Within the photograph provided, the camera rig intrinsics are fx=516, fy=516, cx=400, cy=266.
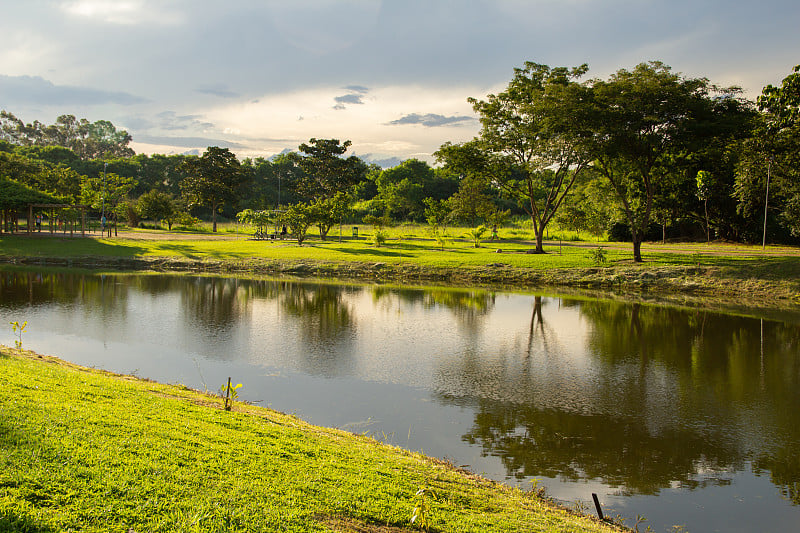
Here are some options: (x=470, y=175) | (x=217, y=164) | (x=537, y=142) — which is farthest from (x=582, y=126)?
(x=217, y=164)

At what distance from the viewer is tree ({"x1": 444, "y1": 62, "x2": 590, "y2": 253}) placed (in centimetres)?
3150

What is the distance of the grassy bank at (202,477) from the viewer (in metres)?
4.42

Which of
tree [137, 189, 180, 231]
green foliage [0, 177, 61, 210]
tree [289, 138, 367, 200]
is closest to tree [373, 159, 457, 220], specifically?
tree [289, 138, 367, 200]

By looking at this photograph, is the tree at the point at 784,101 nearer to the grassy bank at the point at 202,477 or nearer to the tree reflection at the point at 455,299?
the tree reflection at the point at 455,299

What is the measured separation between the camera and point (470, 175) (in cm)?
3984

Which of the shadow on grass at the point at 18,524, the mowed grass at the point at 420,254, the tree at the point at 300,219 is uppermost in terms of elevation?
the tree at the point at 300,219

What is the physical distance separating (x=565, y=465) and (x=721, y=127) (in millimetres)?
27902

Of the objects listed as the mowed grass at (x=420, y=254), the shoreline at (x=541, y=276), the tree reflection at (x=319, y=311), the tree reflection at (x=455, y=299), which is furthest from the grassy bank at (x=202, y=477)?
the mowed grass at (x=420, y=254)

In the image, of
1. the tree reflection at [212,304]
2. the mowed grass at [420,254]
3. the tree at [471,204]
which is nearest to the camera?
the tree reflection at [212,304]

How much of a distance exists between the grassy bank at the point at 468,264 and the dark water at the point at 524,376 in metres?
6.44

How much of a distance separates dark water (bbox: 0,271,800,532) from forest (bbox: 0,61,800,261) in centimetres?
1238

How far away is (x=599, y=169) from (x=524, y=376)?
A: 26.1m

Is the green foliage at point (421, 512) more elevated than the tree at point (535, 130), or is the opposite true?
the tree at point (535, 130)

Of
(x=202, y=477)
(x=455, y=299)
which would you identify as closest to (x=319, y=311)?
(x=455, y=299)
